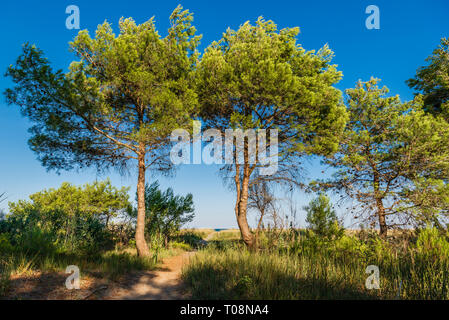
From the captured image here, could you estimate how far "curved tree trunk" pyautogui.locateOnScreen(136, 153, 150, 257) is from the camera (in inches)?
388

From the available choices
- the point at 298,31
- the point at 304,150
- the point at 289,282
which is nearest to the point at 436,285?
the point at 289,282

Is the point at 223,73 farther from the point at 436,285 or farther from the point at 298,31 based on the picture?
the point at 436,285

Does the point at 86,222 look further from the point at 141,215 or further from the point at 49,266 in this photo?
the point at 49,266

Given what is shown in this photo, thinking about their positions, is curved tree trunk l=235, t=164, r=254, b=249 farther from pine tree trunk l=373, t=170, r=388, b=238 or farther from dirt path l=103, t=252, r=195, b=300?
pine tree trunk l=373, t=170, r=388, b=238

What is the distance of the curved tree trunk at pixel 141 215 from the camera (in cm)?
984

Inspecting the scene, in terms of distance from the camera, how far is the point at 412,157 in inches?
441

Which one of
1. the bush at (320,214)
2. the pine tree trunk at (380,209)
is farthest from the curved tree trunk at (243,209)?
the pine tree trunk at (380,209)

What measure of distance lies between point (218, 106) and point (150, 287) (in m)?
7.70

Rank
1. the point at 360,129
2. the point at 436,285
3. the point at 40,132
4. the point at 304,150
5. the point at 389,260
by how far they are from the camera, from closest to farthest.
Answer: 1. the point at 436,285
2. the point at 389,260
3. the point at 40,132
4. the point at 304,150
5. the point at 360,129

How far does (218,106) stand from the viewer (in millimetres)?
11000

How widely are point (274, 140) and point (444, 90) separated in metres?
10.8

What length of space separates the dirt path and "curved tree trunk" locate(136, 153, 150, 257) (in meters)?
2.22
